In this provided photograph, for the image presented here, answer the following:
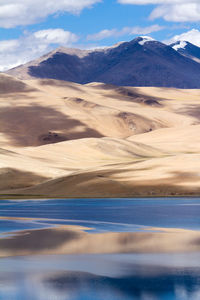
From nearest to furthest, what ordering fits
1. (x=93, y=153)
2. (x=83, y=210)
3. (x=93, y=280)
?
(x=93, y=280) → (x=83, y=210) → (x=93, y=153)

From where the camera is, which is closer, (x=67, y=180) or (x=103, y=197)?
(x=103, y=197)

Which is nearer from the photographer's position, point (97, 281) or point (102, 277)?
point (97, 281)

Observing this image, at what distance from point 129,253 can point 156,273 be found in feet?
19.8

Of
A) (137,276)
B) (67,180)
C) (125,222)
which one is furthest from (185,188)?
(137,276)

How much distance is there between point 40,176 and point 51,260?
103 m

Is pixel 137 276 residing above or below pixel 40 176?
below

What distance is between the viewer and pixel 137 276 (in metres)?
29.3

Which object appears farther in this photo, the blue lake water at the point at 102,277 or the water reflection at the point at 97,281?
the blue lake water at the point at 102,277

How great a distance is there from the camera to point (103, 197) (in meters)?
97.4

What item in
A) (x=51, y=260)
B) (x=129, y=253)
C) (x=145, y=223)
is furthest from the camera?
(x=145, y=223)

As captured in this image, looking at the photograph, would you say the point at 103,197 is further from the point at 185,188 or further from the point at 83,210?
the point at 83,210

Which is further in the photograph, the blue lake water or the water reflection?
the blue lake water

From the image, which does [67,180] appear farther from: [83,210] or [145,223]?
Answer: [145,223]

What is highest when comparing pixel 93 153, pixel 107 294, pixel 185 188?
pixel 93 153
